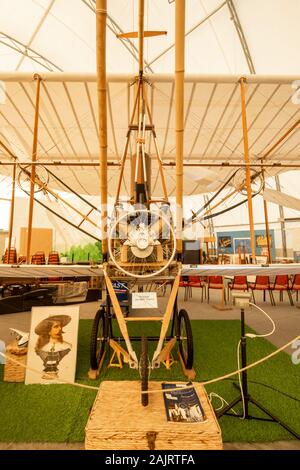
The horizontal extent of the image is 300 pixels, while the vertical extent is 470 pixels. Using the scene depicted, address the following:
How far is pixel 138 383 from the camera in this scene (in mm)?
2078

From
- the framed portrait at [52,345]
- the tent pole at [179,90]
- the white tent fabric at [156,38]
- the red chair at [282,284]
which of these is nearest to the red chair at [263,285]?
the red chair at [282,284]

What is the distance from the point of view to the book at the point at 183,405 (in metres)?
1.61

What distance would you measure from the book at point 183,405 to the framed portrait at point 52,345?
1.28m

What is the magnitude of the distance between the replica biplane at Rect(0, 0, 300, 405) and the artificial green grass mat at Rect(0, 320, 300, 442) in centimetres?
27

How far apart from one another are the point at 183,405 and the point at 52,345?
5.56 feet

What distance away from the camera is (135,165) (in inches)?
119

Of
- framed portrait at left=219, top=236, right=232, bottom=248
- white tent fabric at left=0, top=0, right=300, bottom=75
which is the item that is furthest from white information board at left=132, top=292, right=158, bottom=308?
framed portrait at left=219, top=236, right=232, bottom=248

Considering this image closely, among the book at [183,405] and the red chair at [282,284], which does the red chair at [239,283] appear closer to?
the red chair at [282,284]

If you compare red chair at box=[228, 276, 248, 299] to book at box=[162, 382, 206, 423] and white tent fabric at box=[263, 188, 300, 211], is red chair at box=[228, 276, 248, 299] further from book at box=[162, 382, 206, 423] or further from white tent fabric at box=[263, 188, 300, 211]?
book at box=[162, 382, 206, 423]

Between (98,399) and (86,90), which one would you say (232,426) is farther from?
(86,90)

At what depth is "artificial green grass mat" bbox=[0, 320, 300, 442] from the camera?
1.90 metres
